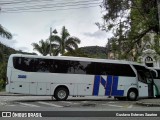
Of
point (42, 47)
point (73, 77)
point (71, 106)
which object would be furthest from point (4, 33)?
point (42, 47)

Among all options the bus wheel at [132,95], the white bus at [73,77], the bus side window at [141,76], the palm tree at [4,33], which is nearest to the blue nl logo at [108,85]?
the white bus at [73,77]

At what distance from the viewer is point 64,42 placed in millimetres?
66188

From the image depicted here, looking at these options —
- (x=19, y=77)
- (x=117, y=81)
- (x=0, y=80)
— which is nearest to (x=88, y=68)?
(x=117, y=81)

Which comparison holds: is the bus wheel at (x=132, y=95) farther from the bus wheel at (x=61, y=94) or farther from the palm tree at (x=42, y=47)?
the palm tree at (x=42, y=47)

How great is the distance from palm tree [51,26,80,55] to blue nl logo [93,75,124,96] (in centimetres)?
3689

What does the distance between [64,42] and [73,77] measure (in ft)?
129

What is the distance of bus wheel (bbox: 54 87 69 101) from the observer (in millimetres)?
26625

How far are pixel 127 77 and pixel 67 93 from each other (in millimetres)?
5110

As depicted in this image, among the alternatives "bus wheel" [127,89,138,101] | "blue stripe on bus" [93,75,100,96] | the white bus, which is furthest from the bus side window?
"blue stripe on bus" [93,75,100,96]

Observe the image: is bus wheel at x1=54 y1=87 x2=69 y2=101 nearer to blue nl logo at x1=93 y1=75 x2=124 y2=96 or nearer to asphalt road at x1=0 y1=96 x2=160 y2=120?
asphalt road at x1=0 y1=96 x2=160 y2=120

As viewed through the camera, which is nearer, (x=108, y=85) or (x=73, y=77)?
(x=73, y=77)

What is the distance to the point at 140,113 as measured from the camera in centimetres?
651

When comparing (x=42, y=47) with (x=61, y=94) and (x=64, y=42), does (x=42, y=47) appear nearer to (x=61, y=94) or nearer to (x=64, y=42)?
(x=64, y=42)

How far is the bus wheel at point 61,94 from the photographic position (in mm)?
26625
